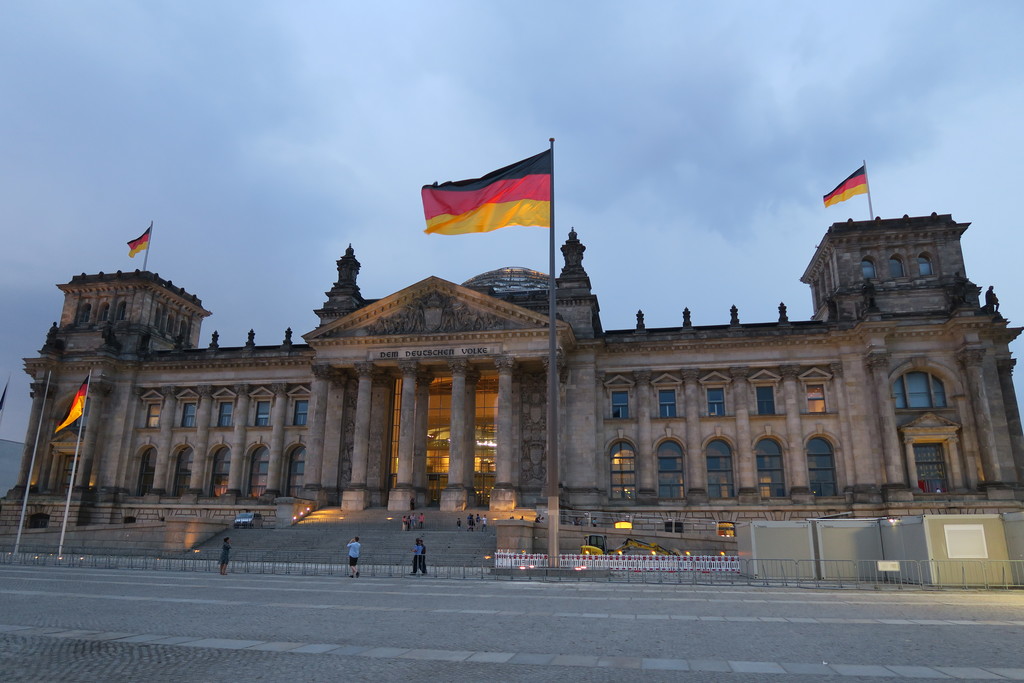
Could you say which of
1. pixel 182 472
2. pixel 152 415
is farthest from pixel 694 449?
pixel 152 415

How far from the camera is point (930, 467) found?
4766cm

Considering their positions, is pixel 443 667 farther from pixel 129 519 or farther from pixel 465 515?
pixel 129 519

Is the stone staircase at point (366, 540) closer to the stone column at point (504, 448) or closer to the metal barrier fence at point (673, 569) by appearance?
the metal barrier fence at point (673, 569)

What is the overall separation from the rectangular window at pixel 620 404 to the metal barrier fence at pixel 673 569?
21.8 metres

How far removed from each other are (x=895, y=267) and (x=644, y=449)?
2270cm

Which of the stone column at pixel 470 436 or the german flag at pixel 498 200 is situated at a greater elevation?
the german flag at pixel 498 200

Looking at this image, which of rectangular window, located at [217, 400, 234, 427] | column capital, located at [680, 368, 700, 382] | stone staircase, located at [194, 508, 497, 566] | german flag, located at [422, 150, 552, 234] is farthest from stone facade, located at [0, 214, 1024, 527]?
german flag, located at [422, 150, 552, 234]

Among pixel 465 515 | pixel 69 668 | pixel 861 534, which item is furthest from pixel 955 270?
pixel 69 668

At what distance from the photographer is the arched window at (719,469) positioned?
50.9 m

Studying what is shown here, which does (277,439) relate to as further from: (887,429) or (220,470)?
(887,429)

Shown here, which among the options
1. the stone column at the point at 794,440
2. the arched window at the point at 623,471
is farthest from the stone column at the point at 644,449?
the stone column at the point at 794,440

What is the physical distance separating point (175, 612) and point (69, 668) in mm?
6703

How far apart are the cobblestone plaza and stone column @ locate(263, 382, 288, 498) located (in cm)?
3395

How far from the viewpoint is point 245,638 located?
12.5m
